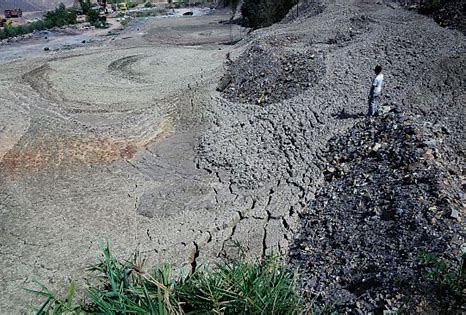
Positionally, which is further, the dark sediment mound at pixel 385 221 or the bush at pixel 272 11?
the bush at pixel 272 11

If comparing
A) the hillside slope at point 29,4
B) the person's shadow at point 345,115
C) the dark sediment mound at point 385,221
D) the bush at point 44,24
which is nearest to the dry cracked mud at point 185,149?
the person's shadow at point 345,115

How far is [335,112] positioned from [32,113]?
1163cm

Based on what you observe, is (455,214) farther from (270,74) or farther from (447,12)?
(447,12)

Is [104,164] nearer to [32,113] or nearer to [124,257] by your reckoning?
[124,257]

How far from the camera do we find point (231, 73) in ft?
60.7

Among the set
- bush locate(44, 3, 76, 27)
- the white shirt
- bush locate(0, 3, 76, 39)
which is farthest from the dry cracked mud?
bush locate(44, 3, 76, 27)

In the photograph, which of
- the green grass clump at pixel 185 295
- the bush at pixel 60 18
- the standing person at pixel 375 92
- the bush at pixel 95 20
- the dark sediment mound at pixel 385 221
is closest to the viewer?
the green grass clump at pixel 185 295

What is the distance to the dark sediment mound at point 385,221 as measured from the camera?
7203 mm

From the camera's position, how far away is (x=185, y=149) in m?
14.7

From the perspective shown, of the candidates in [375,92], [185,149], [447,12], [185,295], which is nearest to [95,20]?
[447,12]

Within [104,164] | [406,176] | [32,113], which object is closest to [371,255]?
[406,176]

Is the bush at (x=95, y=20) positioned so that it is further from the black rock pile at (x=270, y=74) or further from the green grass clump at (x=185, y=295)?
the green grass clump at (x=185, y=295)

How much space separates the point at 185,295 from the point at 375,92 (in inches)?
362

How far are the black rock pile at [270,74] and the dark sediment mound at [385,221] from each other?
147 inches
